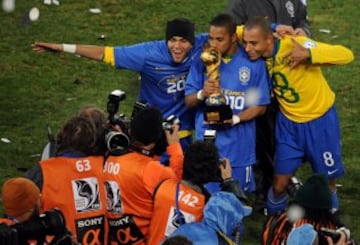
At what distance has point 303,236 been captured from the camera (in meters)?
6.43

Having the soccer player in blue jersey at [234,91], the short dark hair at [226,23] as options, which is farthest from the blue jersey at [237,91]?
the short dark hair at [226,23]

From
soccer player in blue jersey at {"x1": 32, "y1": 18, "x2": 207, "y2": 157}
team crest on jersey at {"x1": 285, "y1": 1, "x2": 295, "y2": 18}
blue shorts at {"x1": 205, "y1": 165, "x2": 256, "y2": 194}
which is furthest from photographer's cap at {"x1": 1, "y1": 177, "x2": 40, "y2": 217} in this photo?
team crest on jersey at {"x1": 285, "y1": 1, "x2": 295, "y2": 18}

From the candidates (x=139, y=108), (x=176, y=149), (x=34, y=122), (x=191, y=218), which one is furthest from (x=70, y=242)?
(x=34, y=122)

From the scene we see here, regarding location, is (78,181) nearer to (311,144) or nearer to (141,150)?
(141,150)

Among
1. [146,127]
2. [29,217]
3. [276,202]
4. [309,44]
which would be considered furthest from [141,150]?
[276,202]

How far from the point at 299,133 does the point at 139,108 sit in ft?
4.62

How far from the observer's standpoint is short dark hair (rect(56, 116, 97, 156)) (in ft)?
24.5

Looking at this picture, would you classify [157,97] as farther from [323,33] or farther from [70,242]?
[323,33]

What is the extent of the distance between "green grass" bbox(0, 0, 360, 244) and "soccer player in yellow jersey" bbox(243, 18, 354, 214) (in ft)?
2.46

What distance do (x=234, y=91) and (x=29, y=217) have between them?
2646 mm

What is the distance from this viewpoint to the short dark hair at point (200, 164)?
23.7 ft

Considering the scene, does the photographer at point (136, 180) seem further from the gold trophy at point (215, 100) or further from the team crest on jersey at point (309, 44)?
the team crest on jersey at point (309, 44)

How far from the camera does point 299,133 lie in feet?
30.1

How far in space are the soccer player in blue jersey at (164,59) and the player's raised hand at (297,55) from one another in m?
0.73
